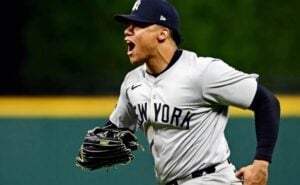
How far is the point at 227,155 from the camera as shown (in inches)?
169

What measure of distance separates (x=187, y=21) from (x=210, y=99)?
6.35 feet

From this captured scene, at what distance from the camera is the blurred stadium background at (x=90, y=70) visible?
234 inches

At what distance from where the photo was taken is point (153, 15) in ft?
14.1

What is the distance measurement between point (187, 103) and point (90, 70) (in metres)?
1.90

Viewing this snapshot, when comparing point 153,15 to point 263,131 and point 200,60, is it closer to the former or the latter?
point 200,60

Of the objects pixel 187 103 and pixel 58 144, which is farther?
pixel 58 144

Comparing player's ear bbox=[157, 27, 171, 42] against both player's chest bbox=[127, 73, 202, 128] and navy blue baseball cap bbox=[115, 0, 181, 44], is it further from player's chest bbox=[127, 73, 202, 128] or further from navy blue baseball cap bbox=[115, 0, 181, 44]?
player's chest bbox=[127, 73, 202, 128]

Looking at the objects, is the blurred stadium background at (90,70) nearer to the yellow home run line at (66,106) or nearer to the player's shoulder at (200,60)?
the yellow home run line at (66,106)

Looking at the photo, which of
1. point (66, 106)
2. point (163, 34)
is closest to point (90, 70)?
point (66, 106)

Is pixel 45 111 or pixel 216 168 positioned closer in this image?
pixel 216 168

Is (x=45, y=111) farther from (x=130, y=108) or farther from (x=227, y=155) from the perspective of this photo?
(x=227, y=155)

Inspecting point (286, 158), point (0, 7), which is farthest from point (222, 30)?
point (0, 7)

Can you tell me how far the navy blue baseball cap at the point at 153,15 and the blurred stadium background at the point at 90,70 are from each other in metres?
1.66

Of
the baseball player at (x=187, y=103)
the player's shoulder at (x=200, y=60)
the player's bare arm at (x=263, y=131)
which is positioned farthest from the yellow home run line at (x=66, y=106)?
the player's bare arm at (x=263, y=131)
